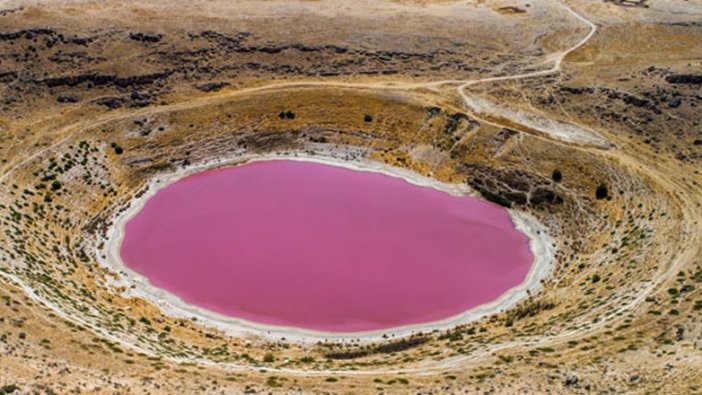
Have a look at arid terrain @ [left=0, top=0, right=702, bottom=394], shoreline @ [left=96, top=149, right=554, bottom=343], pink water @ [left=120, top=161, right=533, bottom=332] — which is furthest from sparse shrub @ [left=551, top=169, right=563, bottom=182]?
pink water @ [left=120, top=161, right=533, bottom=332]

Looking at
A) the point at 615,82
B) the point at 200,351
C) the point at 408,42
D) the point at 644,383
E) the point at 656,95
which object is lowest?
the point at 644,383

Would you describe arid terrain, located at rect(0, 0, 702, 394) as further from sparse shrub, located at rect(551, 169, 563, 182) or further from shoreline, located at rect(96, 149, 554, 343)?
shoreline, located at rect(96, 149, 554, 343)

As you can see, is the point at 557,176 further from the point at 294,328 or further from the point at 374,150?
the point at 294,328

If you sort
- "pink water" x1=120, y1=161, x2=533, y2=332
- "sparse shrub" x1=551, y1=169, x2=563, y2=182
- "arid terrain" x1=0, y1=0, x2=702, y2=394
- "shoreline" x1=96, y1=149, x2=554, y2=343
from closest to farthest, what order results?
"arid terrain" x1=0, y1=0, x2=702, y2=394 < "shoreline" x1=96, y1=149, x2=554, y2=343 < "pink water" x1=120, y1=161, x2=533, y2=332 < "sparse shrub" x1=551, y1=169, x2=563, y2=182

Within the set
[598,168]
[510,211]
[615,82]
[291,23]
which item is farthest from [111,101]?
[615,82]

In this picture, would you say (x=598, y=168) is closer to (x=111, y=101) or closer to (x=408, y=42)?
(x=408, y=42)

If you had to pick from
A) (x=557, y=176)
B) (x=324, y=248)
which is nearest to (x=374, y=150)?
(x=324, y=248)
